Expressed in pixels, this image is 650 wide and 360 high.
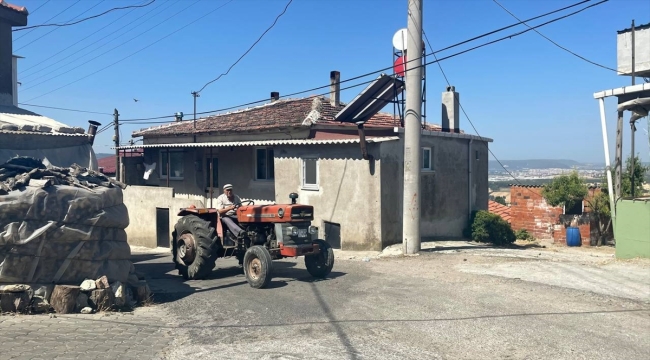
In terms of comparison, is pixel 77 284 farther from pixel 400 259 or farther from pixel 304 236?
pixel 400 259

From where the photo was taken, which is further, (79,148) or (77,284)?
(79,148)

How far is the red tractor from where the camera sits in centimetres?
915

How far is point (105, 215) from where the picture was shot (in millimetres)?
7609

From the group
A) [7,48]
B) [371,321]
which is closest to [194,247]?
[371,321]

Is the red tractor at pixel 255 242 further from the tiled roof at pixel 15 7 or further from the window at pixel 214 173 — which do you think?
the window at pixel 214 173

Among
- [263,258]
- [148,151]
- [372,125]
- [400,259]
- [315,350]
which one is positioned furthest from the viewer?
[148,151]

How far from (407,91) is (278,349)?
8320mm

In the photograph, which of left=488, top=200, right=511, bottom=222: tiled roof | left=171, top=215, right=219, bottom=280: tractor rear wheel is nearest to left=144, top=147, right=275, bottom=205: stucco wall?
left=171, top=215, right=219, bottom=280: tractor rear wheel

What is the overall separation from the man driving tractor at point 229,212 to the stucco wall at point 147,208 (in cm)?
951

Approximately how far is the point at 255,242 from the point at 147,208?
12232 mm

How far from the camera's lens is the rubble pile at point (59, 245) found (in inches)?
271

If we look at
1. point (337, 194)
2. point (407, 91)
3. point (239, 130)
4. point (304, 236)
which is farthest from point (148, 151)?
point (304, 236)

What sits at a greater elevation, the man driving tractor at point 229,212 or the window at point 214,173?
the window at point 214,173

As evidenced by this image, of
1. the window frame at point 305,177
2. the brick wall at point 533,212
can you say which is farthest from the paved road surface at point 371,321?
the brick wall at point 533,212
